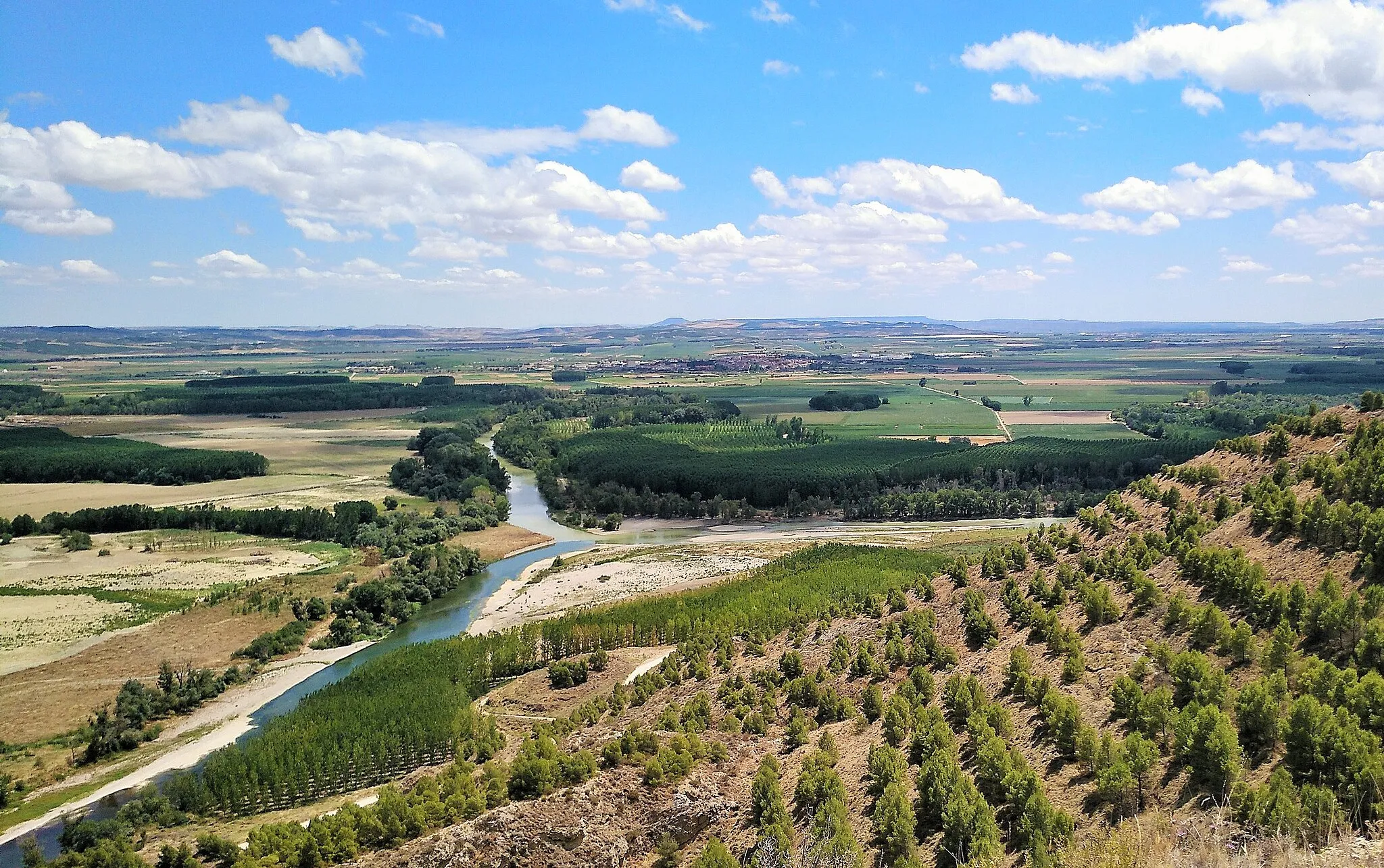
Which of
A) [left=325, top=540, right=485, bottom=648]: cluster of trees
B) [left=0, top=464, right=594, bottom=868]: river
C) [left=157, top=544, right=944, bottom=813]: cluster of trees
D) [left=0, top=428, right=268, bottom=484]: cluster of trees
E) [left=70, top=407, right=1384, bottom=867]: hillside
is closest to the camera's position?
[left=70, top=407, right=1384, bottom=867]: hillside

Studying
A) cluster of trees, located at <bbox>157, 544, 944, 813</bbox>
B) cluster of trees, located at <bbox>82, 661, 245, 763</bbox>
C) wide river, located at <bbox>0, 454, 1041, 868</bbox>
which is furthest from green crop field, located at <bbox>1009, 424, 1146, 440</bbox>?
cluster of trees, located at <bbox>82, 661, 245, 763</bbox>

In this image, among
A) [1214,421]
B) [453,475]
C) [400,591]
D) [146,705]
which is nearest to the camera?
[146,705]

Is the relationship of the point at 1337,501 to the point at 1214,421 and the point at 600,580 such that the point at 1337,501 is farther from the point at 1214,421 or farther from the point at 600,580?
the point at 1214,421

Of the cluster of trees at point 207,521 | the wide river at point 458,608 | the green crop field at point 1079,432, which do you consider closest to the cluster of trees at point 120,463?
the cluster of trees at point 207,521

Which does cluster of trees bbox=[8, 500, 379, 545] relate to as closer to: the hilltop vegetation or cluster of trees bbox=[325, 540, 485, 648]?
cluster of trees bbox=[325, 540, 485, 648]

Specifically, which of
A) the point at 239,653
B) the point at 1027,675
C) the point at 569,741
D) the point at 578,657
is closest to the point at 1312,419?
the point at 1027,675

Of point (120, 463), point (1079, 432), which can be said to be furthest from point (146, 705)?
→ point (1079, 432)
